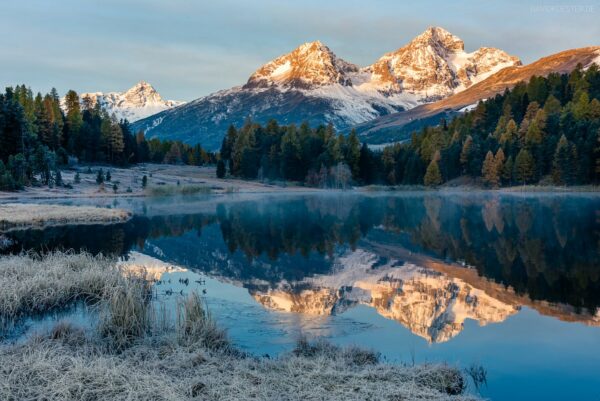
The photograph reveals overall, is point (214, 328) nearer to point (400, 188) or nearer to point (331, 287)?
point (331, 287)

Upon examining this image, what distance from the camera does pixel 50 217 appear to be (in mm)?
42125

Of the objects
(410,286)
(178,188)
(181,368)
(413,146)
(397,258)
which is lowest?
(397,258)

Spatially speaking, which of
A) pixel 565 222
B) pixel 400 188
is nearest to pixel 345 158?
pixel 400 188

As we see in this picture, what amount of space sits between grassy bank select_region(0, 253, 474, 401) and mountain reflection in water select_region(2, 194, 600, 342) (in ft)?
12.4

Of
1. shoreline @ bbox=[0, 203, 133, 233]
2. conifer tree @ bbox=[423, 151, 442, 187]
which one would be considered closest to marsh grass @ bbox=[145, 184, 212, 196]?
shoreline @ bbox=[0, 203, 133, 233]

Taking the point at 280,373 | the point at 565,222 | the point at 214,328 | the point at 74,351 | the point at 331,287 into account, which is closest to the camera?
the point at 280,373

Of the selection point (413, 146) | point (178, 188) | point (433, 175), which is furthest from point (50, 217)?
point (413, 146)

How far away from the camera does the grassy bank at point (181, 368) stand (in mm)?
8898

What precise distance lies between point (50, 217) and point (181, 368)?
36.5m

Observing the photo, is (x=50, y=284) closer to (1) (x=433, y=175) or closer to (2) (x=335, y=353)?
(2) (x=335, y=353)

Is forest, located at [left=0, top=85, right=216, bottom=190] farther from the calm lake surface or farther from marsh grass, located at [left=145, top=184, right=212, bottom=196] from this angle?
the calm lake surface

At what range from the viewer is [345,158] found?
124 metres

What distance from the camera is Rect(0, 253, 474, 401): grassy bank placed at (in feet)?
29.2

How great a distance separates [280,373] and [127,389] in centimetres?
282
